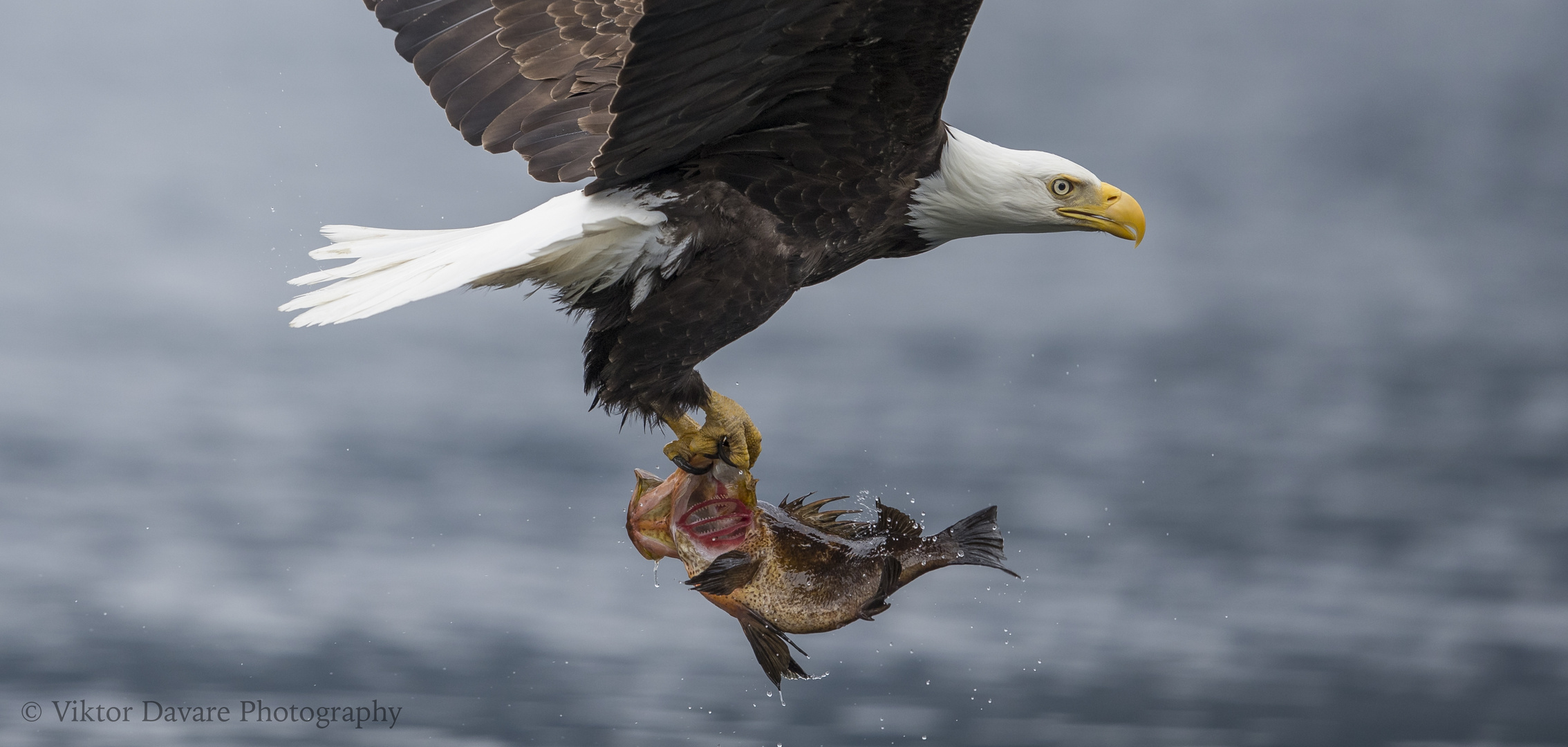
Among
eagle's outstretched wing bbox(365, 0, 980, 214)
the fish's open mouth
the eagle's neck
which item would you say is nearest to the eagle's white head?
the eagle's neck

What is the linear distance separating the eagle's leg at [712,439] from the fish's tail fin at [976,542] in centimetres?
52

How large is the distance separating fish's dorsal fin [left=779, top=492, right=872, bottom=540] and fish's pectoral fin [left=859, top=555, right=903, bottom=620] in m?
0.18

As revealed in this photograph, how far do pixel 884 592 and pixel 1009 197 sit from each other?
1009 millimetres

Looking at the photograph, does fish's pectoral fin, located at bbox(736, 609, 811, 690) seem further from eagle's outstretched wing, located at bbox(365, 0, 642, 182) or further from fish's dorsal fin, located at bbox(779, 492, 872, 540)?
eagle's outstretched wing, located at bbox(365, 0, 642, 182)

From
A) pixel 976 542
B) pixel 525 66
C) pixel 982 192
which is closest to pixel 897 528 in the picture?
pixel 976 542

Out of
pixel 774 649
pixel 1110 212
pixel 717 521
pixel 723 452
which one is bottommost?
pixel 774 649

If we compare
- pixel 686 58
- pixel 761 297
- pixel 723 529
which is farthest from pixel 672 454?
pixel 686 58

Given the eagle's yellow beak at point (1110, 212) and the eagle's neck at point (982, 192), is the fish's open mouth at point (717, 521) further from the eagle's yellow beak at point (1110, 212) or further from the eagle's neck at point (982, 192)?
the eagle's yellow beak at point (1110, 212)

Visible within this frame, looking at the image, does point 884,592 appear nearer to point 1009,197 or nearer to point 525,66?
point 1009,197

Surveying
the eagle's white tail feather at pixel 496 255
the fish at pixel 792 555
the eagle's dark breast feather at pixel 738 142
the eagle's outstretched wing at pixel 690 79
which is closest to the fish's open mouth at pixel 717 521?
the fish at pixel 792 555

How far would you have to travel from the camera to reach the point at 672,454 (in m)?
3.62

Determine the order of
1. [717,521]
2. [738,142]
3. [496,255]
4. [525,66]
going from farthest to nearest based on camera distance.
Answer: [525,66]
[717,521]
[738,142]
[496,255]

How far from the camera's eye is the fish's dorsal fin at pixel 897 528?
11.3 ft

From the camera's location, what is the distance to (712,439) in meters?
3.58
